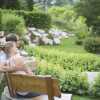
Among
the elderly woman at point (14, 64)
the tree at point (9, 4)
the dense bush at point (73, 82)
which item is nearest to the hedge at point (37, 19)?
the tree at point (9, 4)

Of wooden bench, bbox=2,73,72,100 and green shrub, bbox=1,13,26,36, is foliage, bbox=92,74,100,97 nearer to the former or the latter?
wooden bench, bbox=2,73,72,100

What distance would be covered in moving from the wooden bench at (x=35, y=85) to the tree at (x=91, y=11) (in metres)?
23.4

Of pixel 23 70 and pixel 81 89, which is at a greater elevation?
pixel 23 70

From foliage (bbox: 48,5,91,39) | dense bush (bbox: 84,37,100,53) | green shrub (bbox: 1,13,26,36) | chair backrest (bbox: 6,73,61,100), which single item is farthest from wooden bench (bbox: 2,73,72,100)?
foliage (bbox: 48,5,91,39)

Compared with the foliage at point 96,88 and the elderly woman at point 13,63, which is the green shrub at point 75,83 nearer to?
the foliage at point 96,88

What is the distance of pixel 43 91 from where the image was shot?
573 cm

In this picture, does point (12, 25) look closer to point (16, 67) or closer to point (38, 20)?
point (38, 20)

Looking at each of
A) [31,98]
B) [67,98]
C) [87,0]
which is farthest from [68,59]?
[87,0]

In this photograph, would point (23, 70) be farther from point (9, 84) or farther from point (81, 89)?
point (81, 89)

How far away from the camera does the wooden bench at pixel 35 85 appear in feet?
18.2

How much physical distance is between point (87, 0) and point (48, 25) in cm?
314

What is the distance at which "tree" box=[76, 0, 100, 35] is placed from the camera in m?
29.8

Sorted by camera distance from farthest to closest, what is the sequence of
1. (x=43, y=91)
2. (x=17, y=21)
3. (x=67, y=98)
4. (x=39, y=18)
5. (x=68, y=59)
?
(x=39, y=18), (x=17, y=21), (x=68, y=59), (x=67, y=98), (x=43, y=91)

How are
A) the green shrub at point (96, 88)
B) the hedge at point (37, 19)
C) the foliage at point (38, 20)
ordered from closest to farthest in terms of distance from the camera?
the green shrub at point (96, 88)
the hedge at point (37, 19)
the foliage at point (38, 20)
